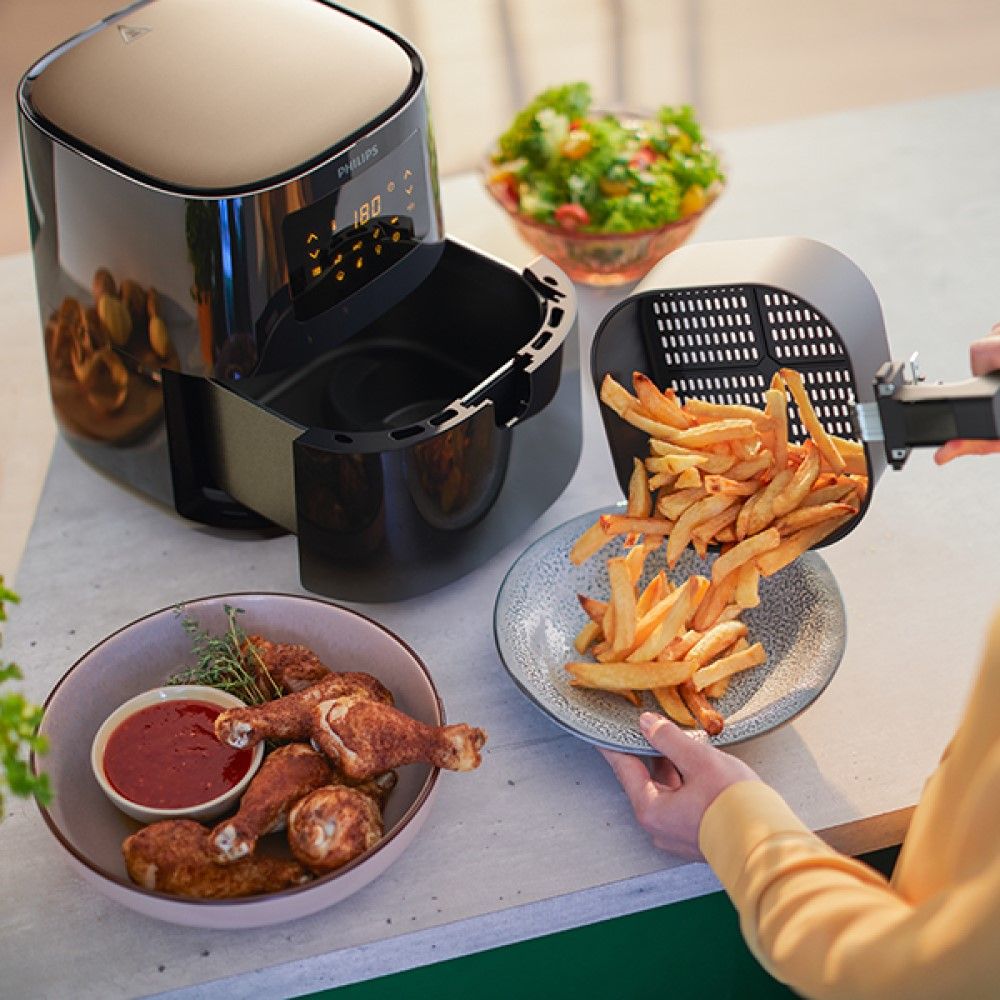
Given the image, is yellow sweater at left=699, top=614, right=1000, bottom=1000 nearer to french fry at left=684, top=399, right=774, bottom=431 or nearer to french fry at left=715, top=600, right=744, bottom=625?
french fry at left=715, top=600, right=744, bottom=625

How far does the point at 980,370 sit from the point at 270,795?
2.18ft

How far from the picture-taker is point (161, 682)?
4.34 feet

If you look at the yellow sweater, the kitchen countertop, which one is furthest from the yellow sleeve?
the kitchen countertop

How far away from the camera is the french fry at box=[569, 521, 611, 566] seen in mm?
1307

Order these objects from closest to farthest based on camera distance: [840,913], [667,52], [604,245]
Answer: [840,913] → [604,245] → [667,52]

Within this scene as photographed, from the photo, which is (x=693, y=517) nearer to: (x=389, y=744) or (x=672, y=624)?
(x=672, y=624)

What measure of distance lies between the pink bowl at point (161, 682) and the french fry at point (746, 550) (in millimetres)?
272

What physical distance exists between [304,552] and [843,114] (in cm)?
128

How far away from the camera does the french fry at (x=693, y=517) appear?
128 centimetres

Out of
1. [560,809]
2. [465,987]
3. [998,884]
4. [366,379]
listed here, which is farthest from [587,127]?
[998,884]

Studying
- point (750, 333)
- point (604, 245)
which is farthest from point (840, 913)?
point (604, 245)

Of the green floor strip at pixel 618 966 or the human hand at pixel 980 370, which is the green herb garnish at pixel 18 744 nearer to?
the green floor strip at pixel 618 966

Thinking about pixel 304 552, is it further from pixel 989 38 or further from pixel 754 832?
pixel 989 38

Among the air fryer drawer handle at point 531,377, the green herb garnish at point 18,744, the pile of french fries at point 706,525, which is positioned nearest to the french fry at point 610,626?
the pile of french fries at point 706,525
